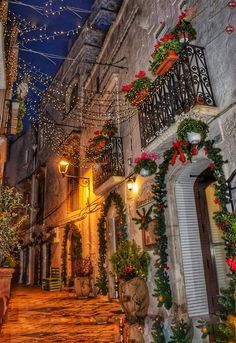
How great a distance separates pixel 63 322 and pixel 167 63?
740cm

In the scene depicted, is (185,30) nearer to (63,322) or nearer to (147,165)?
(147,165)

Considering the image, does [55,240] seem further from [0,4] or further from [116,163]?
[0,4]

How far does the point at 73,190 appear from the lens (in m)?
16.4

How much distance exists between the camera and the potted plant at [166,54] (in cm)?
662

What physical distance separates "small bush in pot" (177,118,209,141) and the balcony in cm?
30

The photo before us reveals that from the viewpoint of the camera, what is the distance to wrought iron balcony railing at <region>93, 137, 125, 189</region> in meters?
10.4

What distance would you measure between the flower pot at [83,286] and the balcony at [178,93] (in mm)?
6944

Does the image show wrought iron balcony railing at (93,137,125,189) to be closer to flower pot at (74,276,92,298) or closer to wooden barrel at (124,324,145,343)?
flower pot at (74,276,92,298)

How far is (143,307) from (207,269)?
1925mm

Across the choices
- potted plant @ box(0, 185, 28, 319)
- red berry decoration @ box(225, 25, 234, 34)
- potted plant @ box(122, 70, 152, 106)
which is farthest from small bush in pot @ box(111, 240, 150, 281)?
red berry decoration @ box(225, 25, 234, 34)

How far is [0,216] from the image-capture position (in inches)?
340

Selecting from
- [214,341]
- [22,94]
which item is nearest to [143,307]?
[214,341]

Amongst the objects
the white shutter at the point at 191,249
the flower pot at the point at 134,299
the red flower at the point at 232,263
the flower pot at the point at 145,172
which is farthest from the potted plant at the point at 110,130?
the red flower at the point at 232,263

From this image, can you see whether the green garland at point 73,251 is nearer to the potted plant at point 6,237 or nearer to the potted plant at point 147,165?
the potted plant at point 6,237
